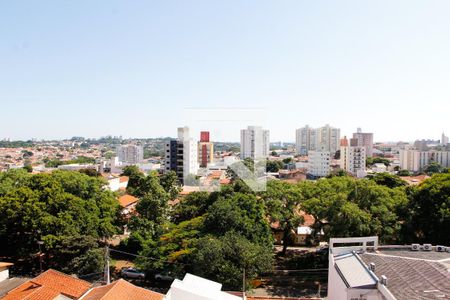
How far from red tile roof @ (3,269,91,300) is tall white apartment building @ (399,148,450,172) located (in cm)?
4843

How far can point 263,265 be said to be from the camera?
812cm

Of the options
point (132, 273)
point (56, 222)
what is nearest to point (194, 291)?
point (132, 273)

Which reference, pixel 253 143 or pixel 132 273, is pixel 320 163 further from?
pixel 132 273

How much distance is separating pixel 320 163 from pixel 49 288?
3516cm

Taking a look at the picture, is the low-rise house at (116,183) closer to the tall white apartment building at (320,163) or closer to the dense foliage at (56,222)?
the dense foliage at (56,222)

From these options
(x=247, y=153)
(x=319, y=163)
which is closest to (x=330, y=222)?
(x=247, y=153)

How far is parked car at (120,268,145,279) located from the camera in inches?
389

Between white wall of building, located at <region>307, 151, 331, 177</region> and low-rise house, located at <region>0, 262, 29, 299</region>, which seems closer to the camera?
low-rise house, located at <region>0, 262, 29, 299</region>

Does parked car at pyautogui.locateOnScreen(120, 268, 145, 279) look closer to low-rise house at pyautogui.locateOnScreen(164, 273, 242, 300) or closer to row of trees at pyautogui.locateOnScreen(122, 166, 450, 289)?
row of trees at pyautogui.locateOnScreen(122, 166, 450, 289)

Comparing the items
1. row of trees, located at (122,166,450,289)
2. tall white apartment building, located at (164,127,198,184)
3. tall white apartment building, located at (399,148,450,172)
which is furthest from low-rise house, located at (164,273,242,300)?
tall white apartment building, located at (399,148,450,172)

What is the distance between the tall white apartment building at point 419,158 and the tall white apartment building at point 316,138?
10492 mm

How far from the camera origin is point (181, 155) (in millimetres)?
28656

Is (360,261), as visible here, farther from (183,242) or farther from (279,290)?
(183,242)

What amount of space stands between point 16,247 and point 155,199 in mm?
4224
